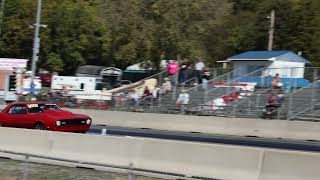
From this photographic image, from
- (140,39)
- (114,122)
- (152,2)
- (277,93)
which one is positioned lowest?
(114,122)

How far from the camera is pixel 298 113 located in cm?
2464

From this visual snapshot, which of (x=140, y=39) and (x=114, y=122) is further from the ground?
(x=140, y=39)

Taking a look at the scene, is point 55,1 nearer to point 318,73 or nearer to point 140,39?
point 140,39

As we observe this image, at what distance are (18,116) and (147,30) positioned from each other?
2527 centimetres

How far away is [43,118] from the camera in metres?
21.9

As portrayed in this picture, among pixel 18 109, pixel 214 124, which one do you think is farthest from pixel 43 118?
pixel 214 124

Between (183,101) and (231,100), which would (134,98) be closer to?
(183,101)

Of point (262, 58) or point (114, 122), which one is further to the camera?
point (262, 58)

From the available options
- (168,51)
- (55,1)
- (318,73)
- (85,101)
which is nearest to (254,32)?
(55,1)

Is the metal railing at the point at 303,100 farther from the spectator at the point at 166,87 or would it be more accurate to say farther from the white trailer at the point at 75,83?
the white trailer at the point at 75,83

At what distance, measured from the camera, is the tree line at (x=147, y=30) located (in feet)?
155

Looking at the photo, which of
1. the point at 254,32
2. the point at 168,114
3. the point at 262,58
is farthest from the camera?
the point at 254,32

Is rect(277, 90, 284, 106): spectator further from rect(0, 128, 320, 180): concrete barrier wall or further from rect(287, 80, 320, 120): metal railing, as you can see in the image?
rect(0, 128, 320, 180): concrete barrier wall

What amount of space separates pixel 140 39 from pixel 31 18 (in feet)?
77.8
